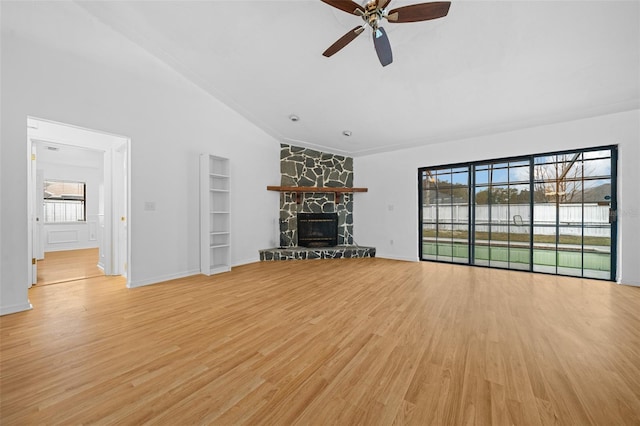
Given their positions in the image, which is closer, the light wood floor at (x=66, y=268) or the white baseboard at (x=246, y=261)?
the light wood floor at (x=66, y=268)

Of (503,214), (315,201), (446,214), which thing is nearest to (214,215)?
(315,201)

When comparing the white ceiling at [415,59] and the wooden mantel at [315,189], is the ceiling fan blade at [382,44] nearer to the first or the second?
the white ceiling at [415,59]

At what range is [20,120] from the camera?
260cm

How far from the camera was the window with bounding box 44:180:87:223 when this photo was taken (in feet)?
21.7

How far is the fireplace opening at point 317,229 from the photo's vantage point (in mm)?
6000

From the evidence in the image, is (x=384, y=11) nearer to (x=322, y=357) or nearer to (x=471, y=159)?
(x=322, y=357)

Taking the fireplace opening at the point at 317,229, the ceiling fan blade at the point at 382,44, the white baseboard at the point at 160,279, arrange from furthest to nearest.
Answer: the fireplace opening at the point at 317,229
the white baseboard at the point at 160,279
the ceiling fan blade at the point at 382,44

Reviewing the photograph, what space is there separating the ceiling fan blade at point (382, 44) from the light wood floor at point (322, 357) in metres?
2.60

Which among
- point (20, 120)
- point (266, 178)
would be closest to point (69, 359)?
point (20, 120)

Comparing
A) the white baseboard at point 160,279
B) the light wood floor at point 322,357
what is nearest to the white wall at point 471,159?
the light wood floor at point 322,357

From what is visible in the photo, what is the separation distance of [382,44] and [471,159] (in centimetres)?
358

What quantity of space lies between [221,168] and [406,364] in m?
4.31

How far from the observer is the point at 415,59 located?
291 centimetres

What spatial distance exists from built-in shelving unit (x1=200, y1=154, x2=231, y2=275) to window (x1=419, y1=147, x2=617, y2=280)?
13.7ft
